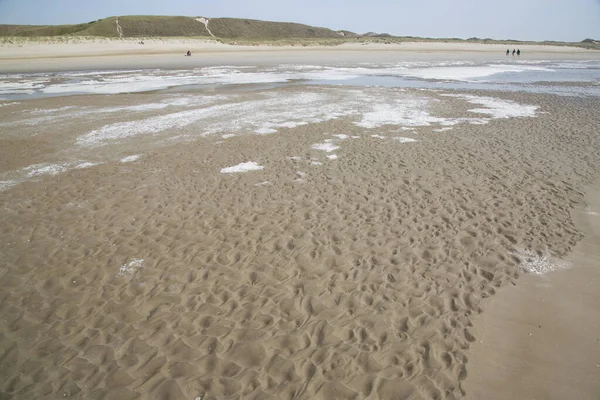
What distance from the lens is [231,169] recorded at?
34.4 feet

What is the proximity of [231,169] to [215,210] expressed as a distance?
265cm

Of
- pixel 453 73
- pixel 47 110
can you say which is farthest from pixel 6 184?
pixel 453 73

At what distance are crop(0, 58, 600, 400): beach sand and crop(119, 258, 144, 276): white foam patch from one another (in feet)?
0.21

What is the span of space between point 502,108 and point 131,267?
786 inches

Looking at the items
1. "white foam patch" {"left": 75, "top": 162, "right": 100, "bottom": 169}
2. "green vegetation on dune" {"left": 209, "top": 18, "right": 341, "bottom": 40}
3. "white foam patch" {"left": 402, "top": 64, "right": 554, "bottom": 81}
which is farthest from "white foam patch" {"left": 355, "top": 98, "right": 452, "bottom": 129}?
"green vegetation on dune" {"left": 209, "top": 18, "right": 341, "bottom": 40}

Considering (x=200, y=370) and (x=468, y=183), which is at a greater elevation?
(x=468, y=183)

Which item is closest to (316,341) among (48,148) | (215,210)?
(215,210)

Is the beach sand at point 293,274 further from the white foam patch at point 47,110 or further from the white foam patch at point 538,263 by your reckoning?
the white foam patch at point 47,110

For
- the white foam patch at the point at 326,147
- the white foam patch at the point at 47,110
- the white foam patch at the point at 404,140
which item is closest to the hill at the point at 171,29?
the white foam patch at the point at 47,110

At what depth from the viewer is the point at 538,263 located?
20.6 feet

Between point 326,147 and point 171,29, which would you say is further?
point 171,29

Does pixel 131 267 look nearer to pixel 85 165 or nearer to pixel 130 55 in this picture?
pixel 85 165

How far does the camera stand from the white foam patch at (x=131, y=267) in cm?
610

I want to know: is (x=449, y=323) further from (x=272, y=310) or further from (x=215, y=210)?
(x=215, y=210)
